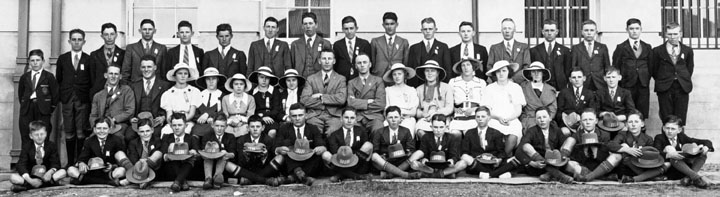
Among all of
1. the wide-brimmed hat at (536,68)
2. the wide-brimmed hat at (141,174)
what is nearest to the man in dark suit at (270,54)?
the wide-brimmed hat at (141,174)

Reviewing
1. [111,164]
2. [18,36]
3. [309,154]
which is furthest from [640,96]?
[18,36]

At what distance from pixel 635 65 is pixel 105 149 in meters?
6.20

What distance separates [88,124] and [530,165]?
208 inches

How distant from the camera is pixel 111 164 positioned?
10320 millimetres

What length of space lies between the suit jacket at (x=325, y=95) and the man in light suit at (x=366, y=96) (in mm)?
110

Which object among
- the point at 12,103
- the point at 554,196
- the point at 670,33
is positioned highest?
the point at 670,33

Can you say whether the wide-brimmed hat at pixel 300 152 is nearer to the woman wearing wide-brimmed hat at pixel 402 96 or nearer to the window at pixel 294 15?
the woman wearing wide-brimmed hat at pixel 402 96

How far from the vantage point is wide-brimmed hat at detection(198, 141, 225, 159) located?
9.96 m

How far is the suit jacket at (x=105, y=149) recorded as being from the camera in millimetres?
10344

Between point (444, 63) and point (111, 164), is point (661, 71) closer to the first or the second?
point (444, 63)

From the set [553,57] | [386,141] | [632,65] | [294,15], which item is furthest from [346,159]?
[632,65]

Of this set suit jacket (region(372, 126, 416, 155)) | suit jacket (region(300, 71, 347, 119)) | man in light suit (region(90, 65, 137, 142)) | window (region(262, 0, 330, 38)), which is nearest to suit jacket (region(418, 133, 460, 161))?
suit jacket (region(372, 126, 416, 155))

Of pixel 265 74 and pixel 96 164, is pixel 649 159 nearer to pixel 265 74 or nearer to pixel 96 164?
pixel 265 74

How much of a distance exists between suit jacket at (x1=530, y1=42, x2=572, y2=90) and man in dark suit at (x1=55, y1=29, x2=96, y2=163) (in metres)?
5.38
